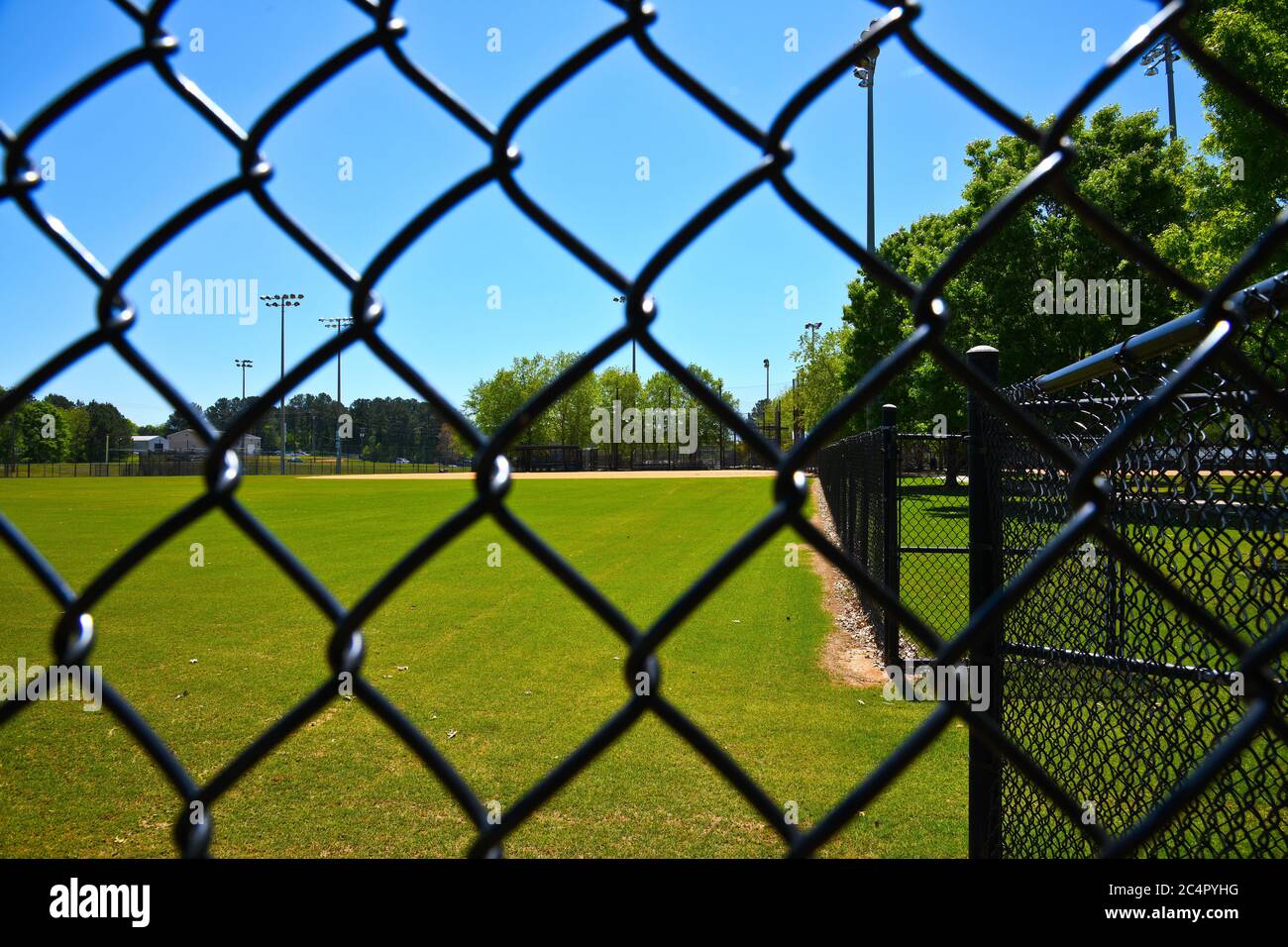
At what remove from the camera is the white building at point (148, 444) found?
82.5 m

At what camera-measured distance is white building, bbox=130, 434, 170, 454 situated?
82.5m

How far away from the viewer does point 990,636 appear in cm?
311

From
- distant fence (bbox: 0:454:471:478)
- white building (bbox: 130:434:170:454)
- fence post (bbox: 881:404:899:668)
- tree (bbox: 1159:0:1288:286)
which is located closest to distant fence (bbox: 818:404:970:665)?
fence post (bbox: 881:404:899:668)

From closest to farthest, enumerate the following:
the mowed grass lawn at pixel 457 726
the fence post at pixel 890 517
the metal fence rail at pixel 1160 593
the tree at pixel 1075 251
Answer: the metal fence rail at pixel 1160 593 → the mowed grass lawn at pixel 457 726 → the fence post at pixel 890 517 → the tree at pixel 1075 251

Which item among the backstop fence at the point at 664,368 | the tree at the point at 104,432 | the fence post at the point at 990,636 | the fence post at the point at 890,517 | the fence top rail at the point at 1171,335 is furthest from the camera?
the tree at the point at 104,432

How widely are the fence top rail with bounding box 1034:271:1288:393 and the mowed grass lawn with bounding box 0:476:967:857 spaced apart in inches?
91.9

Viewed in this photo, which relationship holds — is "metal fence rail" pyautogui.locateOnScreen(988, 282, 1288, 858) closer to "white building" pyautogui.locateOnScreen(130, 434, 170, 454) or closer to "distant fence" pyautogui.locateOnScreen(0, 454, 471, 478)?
"distant fence" pyautogui.locateOnScreen(0, 454, 471, 478)

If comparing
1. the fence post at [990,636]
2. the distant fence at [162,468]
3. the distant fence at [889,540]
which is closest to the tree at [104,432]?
the distant fence at [162,468]

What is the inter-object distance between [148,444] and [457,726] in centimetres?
Answer: 9776

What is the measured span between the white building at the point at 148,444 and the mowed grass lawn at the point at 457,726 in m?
81.5

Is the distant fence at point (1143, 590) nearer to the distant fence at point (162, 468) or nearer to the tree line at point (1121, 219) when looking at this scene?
the tree line at point (1121, 219)

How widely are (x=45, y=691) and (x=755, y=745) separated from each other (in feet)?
15.5
